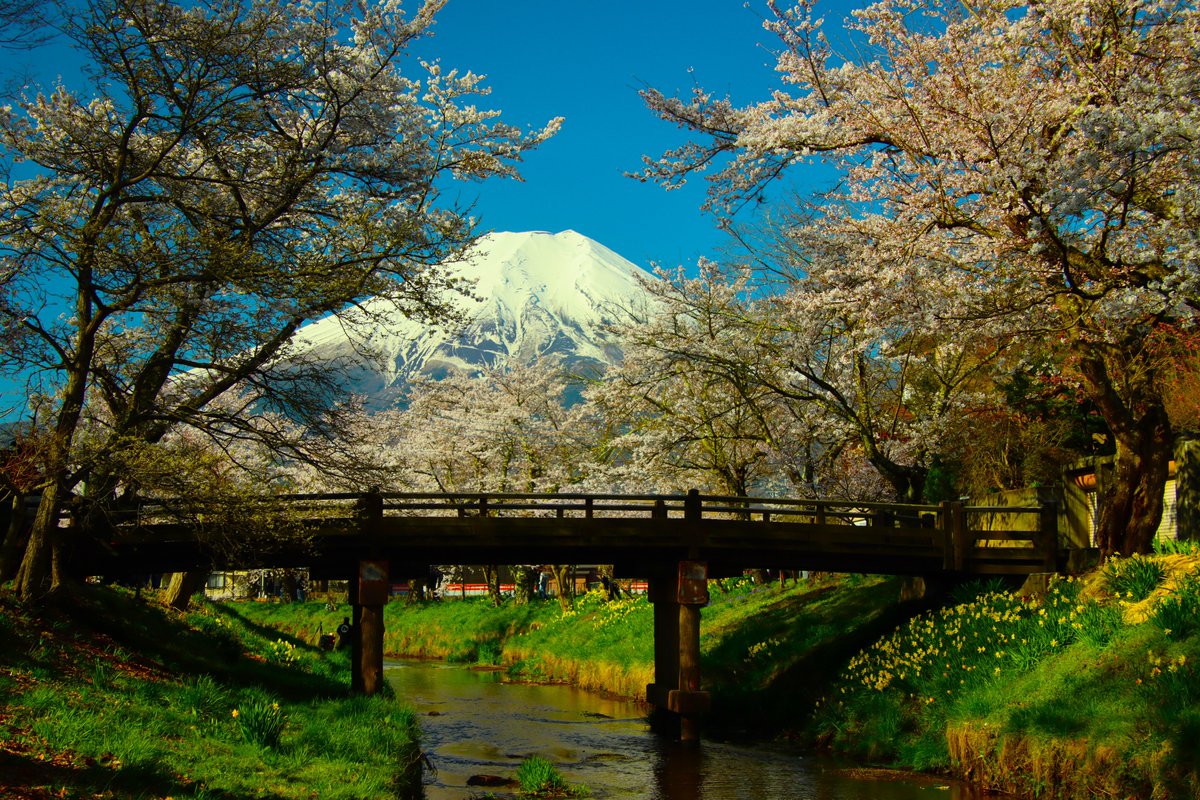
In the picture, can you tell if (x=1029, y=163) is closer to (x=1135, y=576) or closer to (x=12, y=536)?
(x=1135, y=576)

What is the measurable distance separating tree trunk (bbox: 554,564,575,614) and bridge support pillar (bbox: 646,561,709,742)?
16.3 meters

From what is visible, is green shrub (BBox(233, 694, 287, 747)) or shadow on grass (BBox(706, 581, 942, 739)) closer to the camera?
green shrub (BBox(233, 694, 287, 747))

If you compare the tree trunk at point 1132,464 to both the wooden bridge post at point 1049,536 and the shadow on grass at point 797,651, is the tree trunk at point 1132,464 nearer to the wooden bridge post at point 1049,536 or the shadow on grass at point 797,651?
the wooden bridge post at point 1049,536

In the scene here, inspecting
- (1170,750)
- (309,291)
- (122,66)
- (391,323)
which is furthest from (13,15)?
(1170,750)

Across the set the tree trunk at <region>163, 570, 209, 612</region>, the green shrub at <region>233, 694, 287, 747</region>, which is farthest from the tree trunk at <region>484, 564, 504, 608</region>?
the green shrub at <region>233, 694, 287, 747</region>

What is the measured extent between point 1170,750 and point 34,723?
12.9m

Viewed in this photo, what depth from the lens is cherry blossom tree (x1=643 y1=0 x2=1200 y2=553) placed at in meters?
A: 13.0

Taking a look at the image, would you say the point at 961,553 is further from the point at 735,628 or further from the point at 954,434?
the point at 735,628

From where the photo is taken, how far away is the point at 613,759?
66.3 ft

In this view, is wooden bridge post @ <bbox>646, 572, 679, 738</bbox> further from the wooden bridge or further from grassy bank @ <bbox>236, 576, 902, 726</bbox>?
grassy bank @ <bbox>236, 576, 902, 726</bbox>

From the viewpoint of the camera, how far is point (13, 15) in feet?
39.0

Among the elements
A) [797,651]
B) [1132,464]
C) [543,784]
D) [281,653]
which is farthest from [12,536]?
[797,651]

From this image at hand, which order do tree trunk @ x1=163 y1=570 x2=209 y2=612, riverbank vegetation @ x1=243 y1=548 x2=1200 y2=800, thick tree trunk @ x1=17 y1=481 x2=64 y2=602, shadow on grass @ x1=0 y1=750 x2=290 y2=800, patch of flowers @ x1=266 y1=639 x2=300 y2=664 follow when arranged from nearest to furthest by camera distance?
shadow on grass @ x1=0 y1=750 x2=290 y2=800 → riverbank vegetation @ x1=243 y1=548 x2=1200 y2=800 → thick tree trunk @ x1=17 y1=481 x2=64 y2=602 → patch of flowers @ x1=266 y1=639 x2=300 y2=664 → tree trunk @ x1=163 y1=570 x2=209 y2=612

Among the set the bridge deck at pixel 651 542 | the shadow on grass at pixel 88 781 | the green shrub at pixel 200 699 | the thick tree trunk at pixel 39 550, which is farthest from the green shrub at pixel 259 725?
the bridge deck at pixel 651 542
